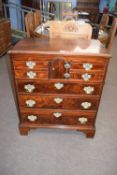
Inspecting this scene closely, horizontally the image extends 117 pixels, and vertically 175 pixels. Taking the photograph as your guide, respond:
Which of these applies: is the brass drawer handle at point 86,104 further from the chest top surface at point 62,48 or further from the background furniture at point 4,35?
the background furniture at point 4,35

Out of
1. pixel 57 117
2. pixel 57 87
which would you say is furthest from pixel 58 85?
pixel 57 117

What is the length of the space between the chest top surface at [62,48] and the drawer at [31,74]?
168mm

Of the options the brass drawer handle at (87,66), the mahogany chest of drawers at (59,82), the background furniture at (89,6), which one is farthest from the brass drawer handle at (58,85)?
the background furniture at (89,6)

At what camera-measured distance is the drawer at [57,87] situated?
1380mm

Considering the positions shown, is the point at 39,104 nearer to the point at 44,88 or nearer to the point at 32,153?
the point at 44,88

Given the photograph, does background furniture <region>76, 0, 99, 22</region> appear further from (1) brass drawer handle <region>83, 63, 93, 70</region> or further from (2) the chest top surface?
(1) brass drawer handle <region>83, 63, 93, 70</region>

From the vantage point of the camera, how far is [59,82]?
1373 millimetres

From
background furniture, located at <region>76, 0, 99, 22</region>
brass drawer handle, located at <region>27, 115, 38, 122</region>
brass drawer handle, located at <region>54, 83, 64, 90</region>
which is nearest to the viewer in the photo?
brass drawer handle, located at <region>54, 83, 64, 90</region>

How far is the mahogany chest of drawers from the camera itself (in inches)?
49.5

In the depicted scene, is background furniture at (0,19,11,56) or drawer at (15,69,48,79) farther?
background furniture at (0,19,11,56)

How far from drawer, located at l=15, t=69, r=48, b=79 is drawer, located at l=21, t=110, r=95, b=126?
374mm

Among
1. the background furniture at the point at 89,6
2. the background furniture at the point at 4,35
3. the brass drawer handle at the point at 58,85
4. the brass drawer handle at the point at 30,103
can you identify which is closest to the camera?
the brass drawer handle at the point at 58,85

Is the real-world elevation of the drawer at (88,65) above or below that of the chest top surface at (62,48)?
below

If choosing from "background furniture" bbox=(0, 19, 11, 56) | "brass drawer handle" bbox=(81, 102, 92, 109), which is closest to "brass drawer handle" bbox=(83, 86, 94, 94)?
"brass drawer handle" bbox=(81, 102, 92, 109)
